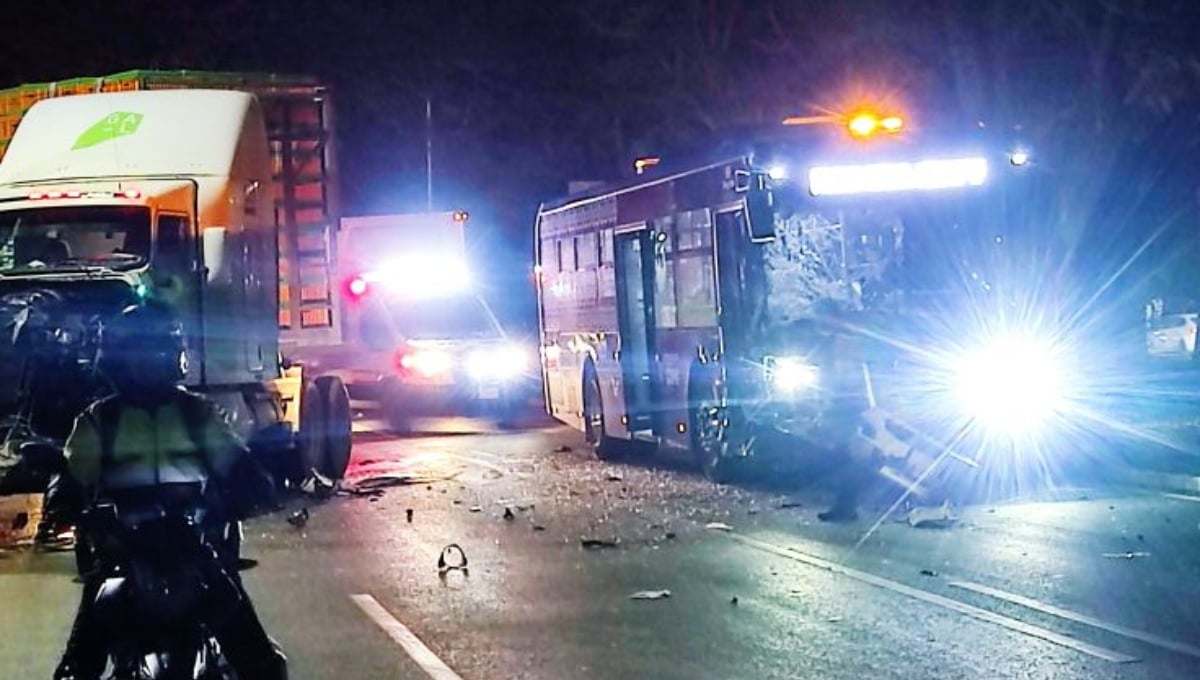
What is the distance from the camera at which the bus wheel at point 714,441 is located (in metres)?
18.9

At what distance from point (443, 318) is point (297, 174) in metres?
7.93

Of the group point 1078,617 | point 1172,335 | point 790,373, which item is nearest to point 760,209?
point 790,373

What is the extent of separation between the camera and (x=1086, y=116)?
28.2 meters

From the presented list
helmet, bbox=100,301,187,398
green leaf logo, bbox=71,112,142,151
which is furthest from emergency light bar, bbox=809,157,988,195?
helmet, bbox=100,301,187,398

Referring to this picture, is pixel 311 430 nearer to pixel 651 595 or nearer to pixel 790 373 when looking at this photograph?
pixel 790 373

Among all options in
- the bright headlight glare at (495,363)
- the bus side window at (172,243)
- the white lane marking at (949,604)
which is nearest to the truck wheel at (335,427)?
Answer: the bus side window at (172,243)

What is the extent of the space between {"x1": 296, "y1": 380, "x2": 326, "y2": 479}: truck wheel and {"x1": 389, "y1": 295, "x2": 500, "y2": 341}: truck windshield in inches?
308

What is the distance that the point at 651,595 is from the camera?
477 inches

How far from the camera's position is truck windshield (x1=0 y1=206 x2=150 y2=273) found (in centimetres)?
1694

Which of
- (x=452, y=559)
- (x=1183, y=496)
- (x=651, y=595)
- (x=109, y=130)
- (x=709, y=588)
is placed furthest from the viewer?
(x=109, y=130)

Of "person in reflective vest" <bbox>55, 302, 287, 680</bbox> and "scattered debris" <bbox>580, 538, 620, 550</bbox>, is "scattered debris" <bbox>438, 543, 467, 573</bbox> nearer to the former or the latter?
"scattered debris" <bbox>580, 538, 620, 550</bbox>

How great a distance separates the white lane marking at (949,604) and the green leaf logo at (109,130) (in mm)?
7597

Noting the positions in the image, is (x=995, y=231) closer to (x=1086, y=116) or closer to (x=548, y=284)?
(x=548, y=284)

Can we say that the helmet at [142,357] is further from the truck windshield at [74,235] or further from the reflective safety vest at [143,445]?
the truck windshield at [74,235]
